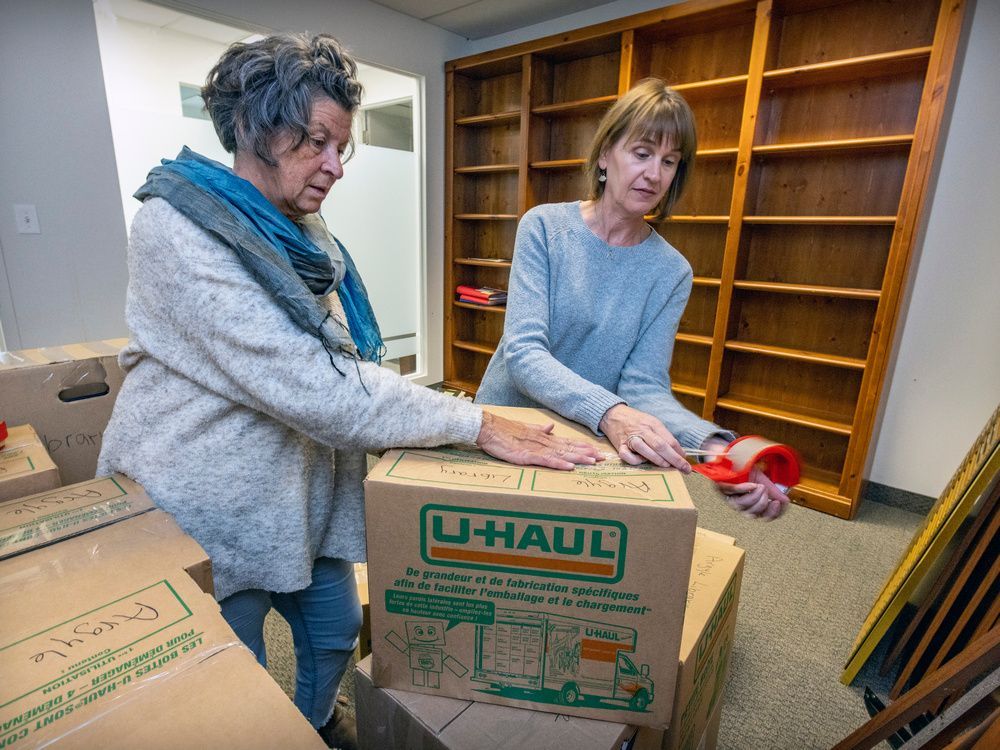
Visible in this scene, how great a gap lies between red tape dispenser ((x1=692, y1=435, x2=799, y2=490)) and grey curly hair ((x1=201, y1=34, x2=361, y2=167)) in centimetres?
79

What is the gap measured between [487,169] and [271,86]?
A: 2.98 m

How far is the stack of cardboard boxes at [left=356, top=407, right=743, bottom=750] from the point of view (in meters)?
0.62

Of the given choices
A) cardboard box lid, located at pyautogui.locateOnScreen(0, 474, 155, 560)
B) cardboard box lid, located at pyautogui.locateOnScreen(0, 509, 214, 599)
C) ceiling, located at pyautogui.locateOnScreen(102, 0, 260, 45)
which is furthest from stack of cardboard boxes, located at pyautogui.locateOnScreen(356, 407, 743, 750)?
ceiling, located at pyautogui.locateOnScreen(102, 0, 260, 45)

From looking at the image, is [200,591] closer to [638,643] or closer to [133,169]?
[638,643]

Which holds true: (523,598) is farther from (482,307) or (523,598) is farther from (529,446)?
(482,307)

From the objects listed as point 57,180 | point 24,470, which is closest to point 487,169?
point 57,180

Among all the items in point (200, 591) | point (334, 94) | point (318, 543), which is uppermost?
point (334, 94)

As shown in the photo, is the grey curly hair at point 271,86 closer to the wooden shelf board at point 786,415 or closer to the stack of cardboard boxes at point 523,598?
the stack of cardboard boxes at point 523,598

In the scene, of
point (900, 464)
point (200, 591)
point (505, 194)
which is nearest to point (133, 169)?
point (505, 194)

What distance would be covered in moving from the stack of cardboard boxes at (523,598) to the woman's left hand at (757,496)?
0.14 metres

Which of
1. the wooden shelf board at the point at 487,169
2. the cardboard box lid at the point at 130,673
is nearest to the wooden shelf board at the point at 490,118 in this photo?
the wooden shelf board at the point at 487,169

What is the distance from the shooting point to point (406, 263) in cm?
398

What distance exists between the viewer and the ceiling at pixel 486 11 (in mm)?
3105

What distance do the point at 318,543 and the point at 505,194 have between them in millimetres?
3315
